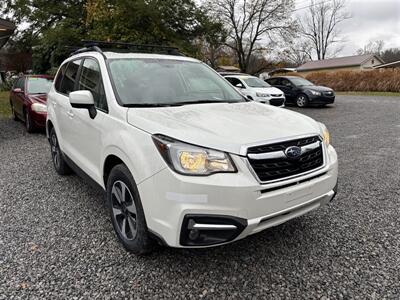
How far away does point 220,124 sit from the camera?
2465 millimetres

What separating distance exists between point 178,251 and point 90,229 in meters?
1.02

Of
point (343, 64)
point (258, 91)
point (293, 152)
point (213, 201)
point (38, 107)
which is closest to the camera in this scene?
point (213, 201)

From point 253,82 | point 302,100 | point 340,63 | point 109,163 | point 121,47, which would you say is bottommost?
point 302,100

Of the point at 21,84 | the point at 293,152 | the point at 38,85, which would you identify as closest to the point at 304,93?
the point at 38,85

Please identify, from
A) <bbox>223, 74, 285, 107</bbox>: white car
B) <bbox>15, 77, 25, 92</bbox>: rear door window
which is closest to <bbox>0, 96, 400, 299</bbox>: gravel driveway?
<bbox>15, 77, 25, 92</bbox>: rear door window

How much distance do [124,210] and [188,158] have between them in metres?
0.93

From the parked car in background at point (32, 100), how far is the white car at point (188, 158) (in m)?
4.76

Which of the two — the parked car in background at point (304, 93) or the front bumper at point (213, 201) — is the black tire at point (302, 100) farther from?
the front bumper at point (213, 201)

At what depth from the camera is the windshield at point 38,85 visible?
27.3 ft

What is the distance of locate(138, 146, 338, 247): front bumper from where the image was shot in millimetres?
2088

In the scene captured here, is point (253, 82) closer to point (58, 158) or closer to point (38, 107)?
point (38, 107)

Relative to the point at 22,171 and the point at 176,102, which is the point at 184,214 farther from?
the point at 22,171

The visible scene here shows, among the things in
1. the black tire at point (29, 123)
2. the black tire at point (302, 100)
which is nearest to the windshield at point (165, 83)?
the black tire at point (29, 123)

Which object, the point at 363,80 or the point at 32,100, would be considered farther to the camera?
the point at 363,80
